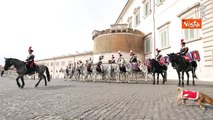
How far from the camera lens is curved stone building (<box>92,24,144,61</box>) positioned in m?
30.9

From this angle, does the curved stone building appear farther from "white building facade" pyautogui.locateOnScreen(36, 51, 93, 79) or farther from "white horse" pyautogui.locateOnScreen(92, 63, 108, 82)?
"white building facade" pyautogui.locateOnScreen(36, 51, 93, 79)

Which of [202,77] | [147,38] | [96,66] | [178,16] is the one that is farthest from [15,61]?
[147,38]

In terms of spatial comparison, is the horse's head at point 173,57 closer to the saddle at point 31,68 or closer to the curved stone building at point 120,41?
the saddle at point 31,68

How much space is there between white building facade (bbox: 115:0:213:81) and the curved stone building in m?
1.14

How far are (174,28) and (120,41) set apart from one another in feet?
30.4

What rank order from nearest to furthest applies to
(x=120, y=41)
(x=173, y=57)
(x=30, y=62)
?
(x=173, y=57) < (x=30, y=62) < (x=120, y=41)

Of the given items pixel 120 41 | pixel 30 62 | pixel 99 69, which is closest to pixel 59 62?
pixel 120 41

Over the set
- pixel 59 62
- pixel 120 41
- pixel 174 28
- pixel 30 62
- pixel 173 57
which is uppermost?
pixel 174 28

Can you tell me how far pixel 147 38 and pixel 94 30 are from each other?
9.02 m

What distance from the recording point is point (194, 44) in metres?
19.6

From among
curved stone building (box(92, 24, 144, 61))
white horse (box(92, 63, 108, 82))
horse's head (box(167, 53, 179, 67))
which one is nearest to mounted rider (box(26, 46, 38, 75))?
white horse (box(92, 63, 108, 82))

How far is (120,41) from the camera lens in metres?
31.0

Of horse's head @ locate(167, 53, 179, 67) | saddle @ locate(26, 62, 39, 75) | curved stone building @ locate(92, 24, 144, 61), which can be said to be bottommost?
saddle @ locate(26, 62, 39, 75)

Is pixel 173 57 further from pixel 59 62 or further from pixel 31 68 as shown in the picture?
pixel 59 62
